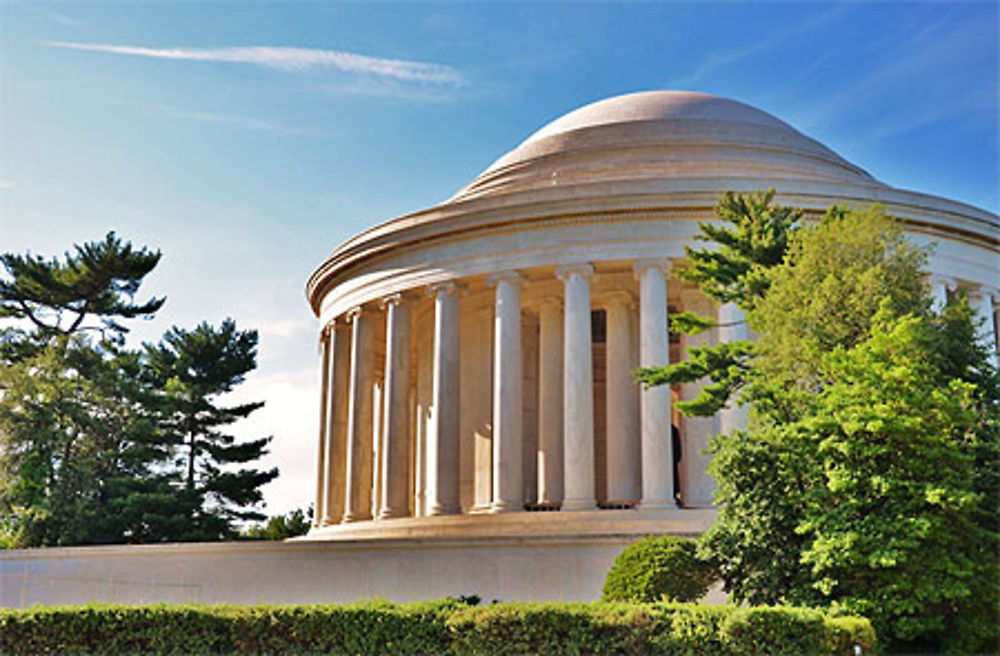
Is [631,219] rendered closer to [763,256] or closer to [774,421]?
[763,256]

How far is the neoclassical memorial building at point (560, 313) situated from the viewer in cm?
4059

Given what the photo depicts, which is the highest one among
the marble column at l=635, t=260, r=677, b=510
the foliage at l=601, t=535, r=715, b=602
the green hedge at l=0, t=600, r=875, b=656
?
the marble column at l=635, t=260, r=677, b=510

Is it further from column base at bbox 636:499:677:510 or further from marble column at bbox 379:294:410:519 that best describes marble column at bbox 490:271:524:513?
marble column at bbox 379:294:410:519

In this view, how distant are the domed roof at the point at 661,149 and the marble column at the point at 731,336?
23.2 feet

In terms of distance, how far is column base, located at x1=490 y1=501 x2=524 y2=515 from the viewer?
41.1m

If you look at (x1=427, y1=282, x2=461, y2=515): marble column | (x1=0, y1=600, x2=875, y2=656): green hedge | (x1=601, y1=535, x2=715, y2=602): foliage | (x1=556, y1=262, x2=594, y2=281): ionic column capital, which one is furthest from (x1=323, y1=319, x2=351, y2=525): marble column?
(x1=0, y1=600, x2=875, y2=656): green hedge

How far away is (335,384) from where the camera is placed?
171 ft

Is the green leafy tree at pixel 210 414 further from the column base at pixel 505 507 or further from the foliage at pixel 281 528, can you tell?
the column base at pixel 505 507

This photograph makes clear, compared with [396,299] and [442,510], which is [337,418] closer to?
[396,299]

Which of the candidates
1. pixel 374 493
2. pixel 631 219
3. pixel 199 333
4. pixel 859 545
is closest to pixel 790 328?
pixel 859 545

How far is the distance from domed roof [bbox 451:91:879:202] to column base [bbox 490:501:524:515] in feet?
45.0

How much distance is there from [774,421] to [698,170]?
852 inches

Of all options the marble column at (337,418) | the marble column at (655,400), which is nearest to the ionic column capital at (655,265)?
the marble column at (655,400)

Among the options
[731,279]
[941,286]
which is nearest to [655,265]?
[731,279]
